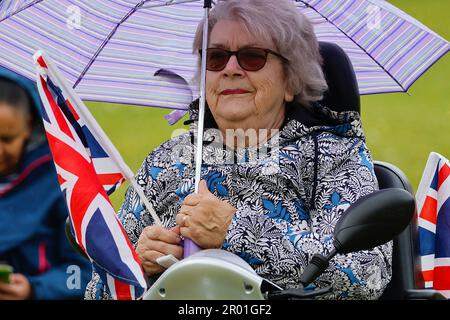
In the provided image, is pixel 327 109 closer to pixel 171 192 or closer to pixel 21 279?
pixel 171 192

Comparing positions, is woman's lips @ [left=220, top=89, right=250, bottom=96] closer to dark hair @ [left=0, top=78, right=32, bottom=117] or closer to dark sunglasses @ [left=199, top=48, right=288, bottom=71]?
dark sunglasses @ [left=199, top=48, right=288, bottom=71]

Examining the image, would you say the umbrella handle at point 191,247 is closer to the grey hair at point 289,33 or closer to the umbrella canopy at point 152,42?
the grey hair at point 289,33

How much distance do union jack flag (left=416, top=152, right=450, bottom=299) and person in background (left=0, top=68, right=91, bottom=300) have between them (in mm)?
1588

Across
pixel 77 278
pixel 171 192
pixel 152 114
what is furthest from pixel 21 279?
pixel 152 114

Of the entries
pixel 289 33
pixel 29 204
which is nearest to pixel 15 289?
pixel 29 204

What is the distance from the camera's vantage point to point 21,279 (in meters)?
4.89

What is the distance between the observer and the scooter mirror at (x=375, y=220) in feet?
9.91

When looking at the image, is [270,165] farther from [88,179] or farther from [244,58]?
[88,179]

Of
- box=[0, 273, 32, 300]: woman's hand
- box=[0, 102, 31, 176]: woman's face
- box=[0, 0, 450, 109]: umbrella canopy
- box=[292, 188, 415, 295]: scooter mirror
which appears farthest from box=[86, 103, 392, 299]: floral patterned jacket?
box=[0, 102, 31, 176]: woman's face

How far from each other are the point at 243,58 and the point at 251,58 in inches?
1.1

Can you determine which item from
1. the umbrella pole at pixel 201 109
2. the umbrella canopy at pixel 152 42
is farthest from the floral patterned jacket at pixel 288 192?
the umbrella canopy at pixel 152 42

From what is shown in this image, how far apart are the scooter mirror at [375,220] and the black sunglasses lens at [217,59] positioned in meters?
1.20
